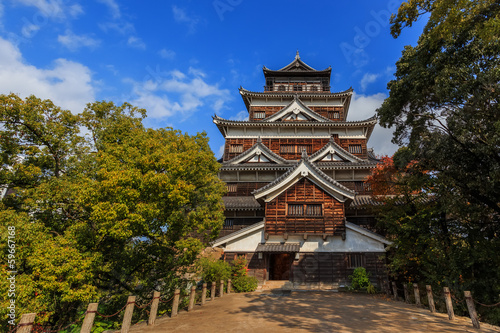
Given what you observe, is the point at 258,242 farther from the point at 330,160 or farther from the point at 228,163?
the point at 330,160

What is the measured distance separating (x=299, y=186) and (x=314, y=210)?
6.37 feet

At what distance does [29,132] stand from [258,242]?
1448cm

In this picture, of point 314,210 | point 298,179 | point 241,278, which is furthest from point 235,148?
point 241,278

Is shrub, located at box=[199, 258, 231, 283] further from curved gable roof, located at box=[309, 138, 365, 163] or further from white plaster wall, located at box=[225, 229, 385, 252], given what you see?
curved gable roof, located at box=[309, 138, 365, 163]

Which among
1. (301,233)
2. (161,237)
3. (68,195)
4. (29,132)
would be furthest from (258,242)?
(29,132)

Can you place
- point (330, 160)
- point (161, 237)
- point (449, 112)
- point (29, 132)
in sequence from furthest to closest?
point (330, 160), point (29, 132), point (161, 237), point (449, 112)

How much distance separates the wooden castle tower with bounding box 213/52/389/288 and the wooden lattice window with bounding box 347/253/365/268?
61 millimetres

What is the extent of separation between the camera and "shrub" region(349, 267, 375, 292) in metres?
15.2

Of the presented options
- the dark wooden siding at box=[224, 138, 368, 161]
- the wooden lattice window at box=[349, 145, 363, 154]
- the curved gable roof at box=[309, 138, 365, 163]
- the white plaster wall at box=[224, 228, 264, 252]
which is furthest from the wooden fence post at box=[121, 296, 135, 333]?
the wooden lattice window at box=[349, 145, 363, 154]

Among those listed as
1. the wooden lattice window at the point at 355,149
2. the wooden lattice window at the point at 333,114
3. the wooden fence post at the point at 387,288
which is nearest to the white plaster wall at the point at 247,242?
the wooden fence post at the point at 387,288

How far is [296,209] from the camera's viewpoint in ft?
60.1

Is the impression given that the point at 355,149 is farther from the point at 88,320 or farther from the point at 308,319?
the point at 88,320

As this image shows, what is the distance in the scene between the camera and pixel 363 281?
50.3 feet

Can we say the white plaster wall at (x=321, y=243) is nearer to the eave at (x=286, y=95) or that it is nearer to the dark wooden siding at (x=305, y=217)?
the dark wooden siding at (x=305, y=217)
